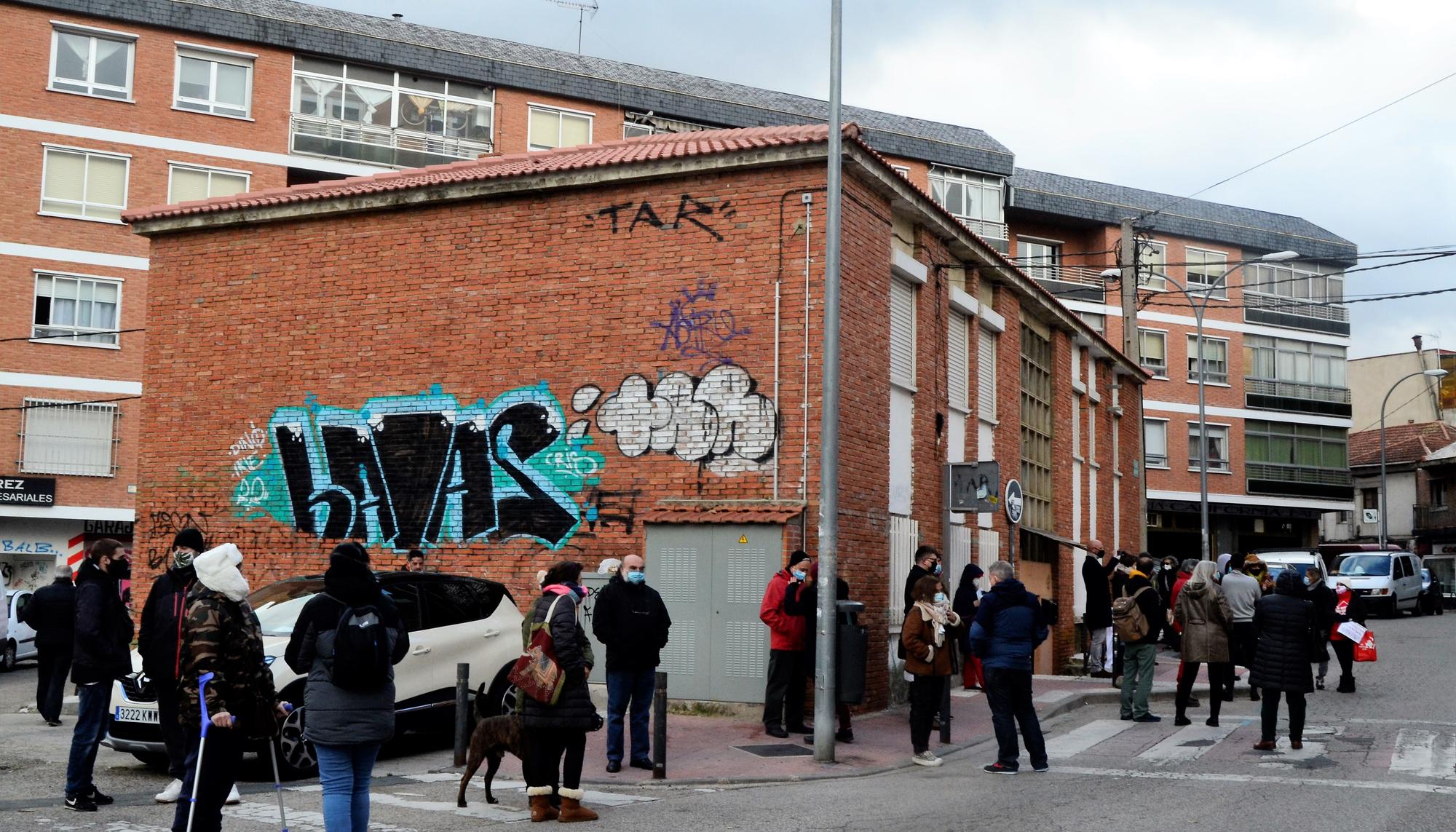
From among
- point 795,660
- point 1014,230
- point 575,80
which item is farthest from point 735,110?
point 795,660

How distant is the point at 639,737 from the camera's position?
10.9 meters

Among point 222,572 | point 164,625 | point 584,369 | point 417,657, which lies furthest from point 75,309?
point 222,572

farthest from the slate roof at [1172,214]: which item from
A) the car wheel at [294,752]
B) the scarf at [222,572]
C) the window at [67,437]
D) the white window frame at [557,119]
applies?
the scarf at [222,572]

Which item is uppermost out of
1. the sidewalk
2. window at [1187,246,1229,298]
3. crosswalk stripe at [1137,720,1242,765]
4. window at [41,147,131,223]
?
window at [1187,246,1229,298]

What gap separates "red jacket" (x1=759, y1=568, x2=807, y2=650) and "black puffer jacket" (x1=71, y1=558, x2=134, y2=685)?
18.1ft

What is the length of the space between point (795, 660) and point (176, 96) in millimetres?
27199

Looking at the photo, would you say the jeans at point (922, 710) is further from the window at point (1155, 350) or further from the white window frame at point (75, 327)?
the window at point (1155, 350)

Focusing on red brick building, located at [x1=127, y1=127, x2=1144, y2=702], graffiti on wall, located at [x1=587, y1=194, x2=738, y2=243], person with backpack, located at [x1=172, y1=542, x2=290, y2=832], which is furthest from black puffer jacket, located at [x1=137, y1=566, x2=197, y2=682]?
graffiti on wall, located at [x1=587, y1=194, x2=738, y2=243]

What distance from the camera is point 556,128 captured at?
122 feet

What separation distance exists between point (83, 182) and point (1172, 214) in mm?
36234

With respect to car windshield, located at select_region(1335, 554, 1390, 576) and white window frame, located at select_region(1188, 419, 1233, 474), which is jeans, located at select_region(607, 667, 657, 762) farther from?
white window frame, located at select_region(1188, 419, 1233, 474)

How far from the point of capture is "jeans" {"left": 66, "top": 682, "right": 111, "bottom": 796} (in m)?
8.65

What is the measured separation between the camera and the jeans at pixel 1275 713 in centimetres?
1166

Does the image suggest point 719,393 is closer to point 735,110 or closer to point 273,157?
point 273,157
